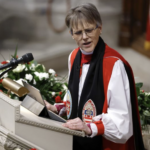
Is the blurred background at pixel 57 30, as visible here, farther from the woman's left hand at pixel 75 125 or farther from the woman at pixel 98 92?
the woman's left hand at pixel 75 125

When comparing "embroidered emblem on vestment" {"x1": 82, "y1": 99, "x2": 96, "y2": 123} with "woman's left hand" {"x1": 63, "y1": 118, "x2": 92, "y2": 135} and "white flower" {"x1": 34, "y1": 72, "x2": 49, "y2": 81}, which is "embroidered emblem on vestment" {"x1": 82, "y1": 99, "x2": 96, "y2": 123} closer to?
"woman's left hand" {"x1": 63, "y1": 118, "x2": 92, "y2": 135}

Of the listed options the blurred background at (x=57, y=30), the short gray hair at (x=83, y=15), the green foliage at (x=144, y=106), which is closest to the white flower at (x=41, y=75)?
the green foliage at (x=144, y=106)

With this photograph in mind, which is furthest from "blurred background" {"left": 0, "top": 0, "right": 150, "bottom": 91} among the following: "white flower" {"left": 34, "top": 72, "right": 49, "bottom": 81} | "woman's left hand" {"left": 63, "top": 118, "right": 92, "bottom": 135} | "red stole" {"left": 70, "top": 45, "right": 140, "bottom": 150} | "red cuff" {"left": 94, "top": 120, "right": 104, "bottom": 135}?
"woman's left hand" {"left": 63, "top": 118, "right": 92, "bottom": 135}

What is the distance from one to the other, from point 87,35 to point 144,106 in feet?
4.87

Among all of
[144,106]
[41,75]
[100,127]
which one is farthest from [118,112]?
[41,75]

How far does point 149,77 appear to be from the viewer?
275 inches

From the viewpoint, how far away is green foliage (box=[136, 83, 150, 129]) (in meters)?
3.51

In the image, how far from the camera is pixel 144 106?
3666mm

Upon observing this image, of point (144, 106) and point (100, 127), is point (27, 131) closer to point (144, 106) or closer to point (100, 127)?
point (100, 127)

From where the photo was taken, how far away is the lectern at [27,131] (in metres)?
2.11

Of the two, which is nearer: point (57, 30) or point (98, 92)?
point (98, 92)

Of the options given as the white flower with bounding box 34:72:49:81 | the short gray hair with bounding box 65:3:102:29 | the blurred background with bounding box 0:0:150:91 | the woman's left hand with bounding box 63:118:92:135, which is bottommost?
the blurred background with bounding box 0:0:150:91

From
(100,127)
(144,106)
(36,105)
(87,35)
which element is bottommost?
(144,106)

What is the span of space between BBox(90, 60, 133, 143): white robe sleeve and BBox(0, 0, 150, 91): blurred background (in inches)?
192
